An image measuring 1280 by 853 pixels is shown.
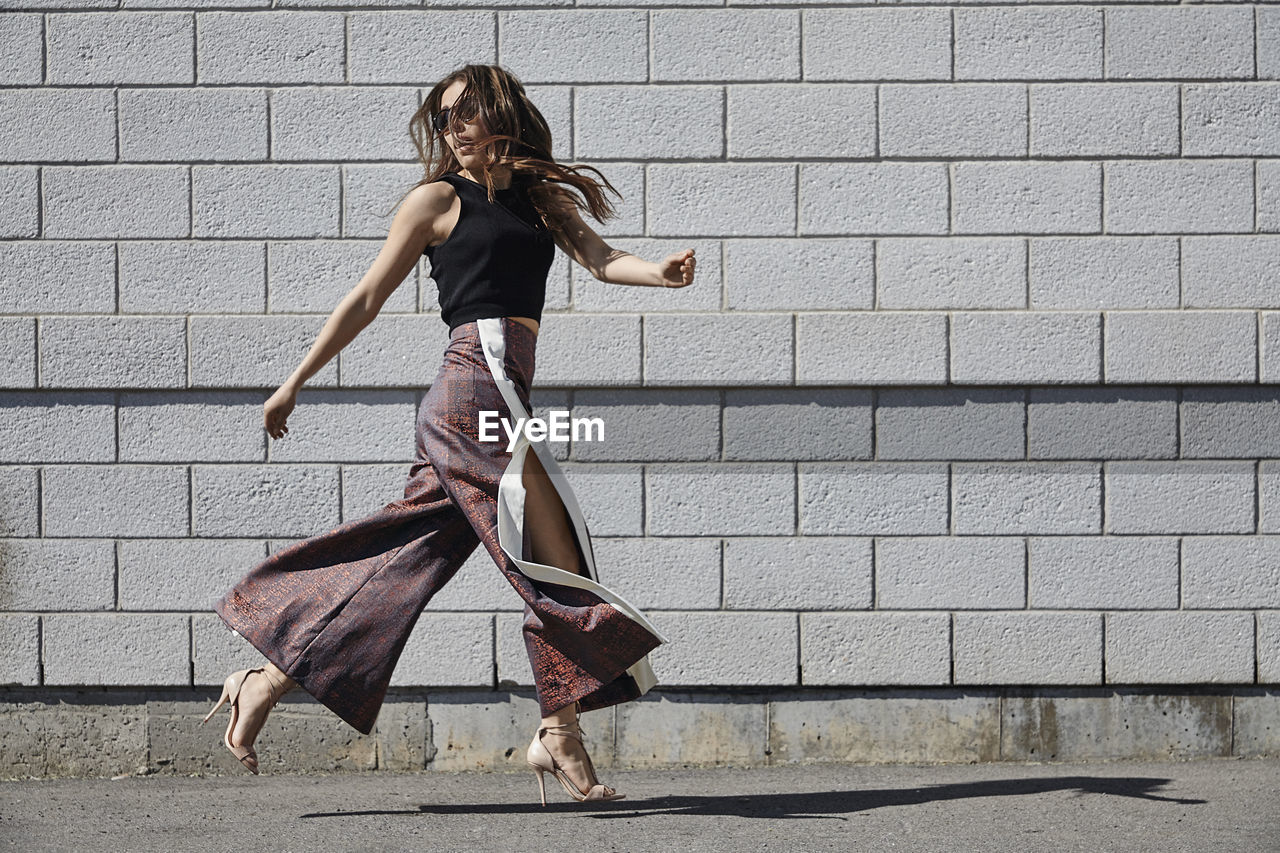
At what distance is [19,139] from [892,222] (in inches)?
128

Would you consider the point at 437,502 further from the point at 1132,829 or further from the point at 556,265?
the point at 1132,829

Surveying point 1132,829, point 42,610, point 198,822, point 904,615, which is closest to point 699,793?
point 904,615

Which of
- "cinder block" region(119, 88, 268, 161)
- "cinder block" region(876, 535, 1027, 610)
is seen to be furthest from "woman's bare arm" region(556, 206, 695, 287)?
"cinder block" region(876, 535, 1027, 610)

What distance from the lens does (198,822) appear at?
368 cm

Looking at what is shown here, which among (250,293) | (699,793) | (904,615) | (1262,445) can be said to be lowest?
(699,793)

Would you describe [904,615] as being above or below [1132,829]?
above

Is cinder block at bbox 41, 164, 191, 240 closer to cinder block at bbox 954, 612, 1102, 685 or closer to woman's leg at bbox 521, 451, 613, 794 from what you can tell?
woman's leg at bbox 521, 451, 613, 794

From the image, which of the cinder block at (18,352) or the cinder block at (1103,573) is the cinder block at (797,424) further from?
the cinder block at (18,352)

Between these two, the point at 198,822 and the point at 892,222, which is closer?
the point at 198,822

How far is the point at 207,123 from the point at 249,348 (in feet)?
2.79

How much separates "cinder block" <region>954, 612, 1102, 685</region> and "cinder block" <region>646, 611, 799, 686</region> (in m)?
0.63

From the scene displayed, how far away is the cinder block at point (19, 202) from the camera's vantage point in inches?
176

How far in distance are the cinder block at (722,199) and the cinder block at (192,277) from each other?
131 cm

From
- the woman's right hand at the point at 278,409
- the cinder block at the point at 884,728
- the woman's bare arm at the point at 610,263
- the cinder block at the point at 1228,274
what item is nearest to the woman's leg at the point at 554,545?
the woman's bare arm at the point at 610,263
